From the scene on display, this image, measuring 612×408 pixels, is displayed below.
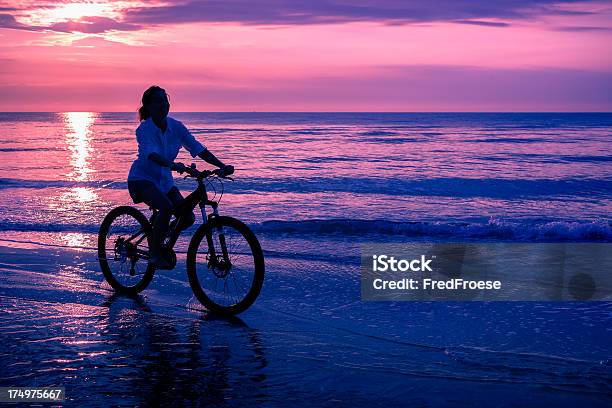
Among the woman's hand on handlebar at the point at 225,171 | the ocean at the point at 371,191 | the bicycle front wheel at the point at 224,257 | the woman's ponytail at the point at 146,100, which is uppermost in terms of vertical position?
the woman's ponytail at the point at 146,100

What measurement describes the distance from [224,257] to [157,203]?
0.96 m

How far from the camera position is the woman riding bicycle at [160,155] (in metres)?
6.68

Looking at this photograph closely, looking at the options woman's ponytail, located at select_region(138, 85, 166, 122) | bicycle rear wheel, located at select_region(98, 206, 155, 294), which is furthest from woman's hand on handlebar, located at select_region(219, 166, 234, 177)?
bicycle rear wheel, located at select_region(98, 206, 155, 294)

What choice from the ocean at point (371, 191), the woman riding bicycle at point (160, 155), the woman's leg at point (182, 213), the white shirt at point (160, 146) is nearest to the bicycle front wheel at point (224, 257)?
the woman's leg at point (182, 213)

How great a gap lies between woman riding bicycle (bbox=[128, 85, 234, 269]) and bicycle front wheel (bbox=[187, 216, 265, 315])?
0.42m

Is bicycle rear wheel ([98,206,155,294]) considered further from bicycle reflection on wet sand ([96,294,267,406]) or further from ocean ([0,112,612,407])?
bicycle reflection on wet sand ([96,294,267,406])

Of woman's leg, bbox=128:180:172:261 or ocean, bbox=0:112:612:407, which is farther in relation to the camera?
woman's leg, bbox=128:180:172:261

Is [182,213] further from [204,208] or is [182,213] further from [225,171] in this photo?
[225,171]

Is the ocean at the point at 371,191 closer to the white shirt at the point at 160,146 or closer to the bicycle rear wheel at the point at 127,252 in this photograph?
the bicycle rear wheel at the point at 127,252

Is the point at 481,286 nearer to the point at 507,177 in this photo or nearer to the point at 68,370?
the point at 68,370

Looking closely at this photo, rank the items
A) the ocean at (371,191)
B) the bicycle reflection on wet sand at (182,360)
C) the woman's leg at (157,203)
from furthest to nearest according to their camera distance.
→ the ocean at (371,191) < the woman's leg at (157,203) < the bicycle reflection on wet sand at (182,360)

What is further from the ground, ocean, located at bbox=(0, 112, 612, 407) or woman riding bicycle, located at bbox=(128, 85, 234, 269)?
woman riding bicycle, located at bbox=(128, 85, 234, 269)

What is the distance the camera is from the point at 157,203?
6.87m

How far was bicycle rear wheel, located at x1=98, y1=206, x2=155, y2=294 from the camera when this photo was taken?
7.48 m
